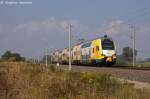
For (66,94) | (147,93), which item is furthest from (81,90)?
(147,93)

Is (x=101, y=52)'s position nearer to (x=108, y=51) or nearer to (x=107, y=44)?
(x=108, y=51)

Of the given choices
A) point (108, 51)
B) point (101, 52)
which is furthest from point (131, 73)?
point (108, 51)

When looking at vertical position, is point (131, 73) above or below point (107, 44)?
below

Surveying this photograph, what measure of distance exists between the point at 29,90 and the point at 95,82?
4.53m

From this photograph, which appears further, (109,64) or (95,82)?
(109,64)

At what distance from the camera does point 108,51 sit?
153 feet

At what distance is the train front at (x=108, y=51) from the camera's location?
46.1 meters

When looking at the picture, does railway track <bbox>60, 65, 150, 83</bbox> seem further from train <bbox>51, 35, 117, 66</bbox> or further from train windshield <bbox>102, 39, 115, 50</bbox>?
train windshield <bbox>102, 39, 115, 50</bbox>

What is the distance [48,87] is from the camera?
1680 cm

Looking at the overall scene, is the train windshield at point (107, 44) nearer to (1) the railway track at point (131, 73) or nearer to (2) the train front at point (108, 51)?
(2) the train front at point (108, 51)

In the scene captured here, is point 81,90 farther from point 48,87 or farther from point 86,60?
point 86,60

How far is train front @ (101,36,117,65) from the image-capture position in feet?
151

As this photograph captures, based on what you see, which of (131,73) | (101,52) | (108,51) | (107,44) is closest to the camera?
(131,73)

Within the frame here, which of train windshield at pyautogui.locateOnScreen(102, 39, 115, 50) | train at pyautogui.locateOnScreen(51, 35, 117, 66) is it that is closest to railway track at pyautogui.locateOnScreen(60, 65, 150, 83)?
train at pyautogui.locateOnScreen(51, 35, 117, 66)
